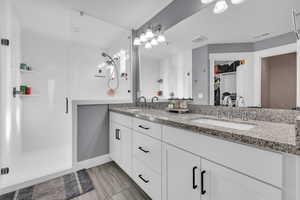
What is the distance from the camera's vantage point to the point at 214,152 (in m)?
0.75

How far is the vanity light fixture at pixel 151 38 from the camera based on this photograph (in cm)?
202

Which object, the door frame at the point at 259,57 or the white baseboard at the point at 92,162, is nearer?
the door frame at the point at 259,57

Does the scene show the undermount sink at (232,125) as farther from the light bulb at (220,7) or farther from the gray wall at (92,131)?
the gray wall at (92,131)

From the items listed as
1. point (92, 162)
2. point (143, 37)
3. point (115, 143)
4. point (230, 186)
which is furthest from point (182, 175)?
point (143, 37)

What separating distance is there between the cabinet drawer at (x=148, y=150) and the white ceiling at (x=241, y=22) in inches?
45.2

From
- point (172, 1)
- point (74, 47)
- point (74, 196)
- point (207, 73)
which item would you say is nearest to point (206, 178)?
point (207, 73)

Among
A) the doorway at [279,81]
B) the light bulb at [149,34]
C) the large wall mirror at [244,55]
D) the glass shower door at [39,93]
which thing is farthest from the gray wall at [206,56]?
the glass shower door at [39,93]

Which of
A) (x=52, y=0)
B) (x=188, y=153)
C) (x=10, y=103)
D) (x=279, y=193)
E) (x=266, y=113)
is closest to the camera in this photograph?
Answer: (x=279, y=193)

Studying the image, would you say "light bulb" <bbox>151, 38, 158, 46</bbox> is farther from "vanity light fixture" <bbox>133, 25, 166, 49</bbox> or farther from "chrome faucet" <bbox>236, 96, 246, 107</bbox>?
"chrome faucet" <bbox>236, 96, 246, 107</bbox>

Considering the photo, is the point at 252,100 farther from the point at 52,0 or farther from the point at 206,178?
the point at 52,0

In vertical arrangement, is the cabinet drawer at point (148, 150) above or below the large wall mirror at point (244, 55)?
below

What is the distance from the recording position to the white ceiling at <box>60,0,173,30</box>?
1.78 meters

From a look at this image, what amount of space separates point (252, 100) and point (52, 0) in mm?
2506

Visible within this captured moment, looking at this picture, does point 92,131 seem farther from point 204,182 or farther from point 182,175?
point 204,182
